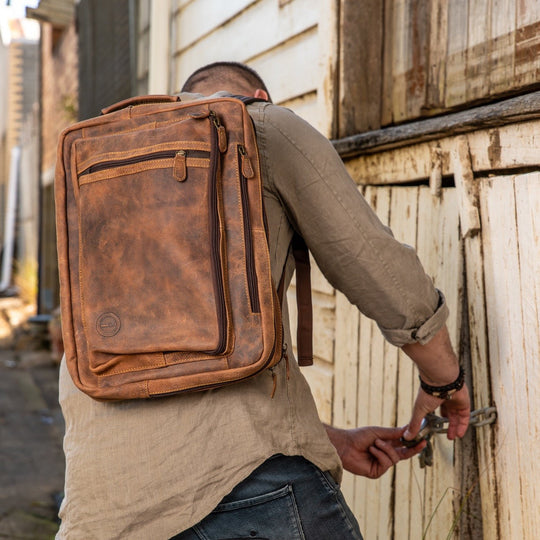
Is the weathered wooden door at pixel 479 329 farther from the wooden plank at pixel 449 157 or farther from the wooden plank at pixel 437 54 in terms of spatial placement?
the wooden plank at pixel 437 54

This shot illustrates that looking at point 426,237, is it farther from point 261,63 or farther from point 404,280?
point 261,63

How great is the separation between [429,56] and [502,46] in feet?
1.17

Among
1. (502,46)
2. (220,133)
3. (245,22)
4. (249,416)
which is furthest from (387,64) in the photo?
(249,416)

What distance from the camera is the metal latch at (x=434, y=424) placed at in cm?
176

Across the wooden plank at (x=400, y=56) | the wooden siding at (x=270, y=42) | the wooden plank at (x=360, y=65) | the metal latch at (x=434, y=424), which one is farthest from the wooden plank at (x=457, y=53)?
the metal latch at (x=434, y=424)

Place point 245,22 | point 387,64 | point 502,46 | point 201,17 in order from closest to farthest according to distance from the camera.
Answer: point 502,46
point 387,64
point 245,22
point 201,17

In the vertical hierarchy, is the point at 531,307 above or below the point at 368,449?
above

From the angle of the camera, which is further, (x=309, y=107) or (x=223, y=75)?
(x=309, y=107)

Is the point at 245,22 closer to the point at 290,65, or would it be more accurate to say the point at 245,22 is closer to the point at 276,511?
the point at 290,65

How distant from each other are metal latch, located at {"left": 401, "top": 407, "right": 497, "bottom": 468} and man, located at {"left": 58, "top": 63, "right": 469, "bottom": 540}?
1.48 ft

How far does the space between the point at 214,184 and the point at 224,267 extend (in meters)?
0.15

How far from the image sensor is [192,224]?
1242 mm

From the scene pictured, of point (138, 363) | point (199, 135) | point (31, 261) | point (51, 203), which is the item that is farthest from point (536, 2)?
point (31, 261)

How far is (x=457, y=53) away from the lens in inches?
86.3
